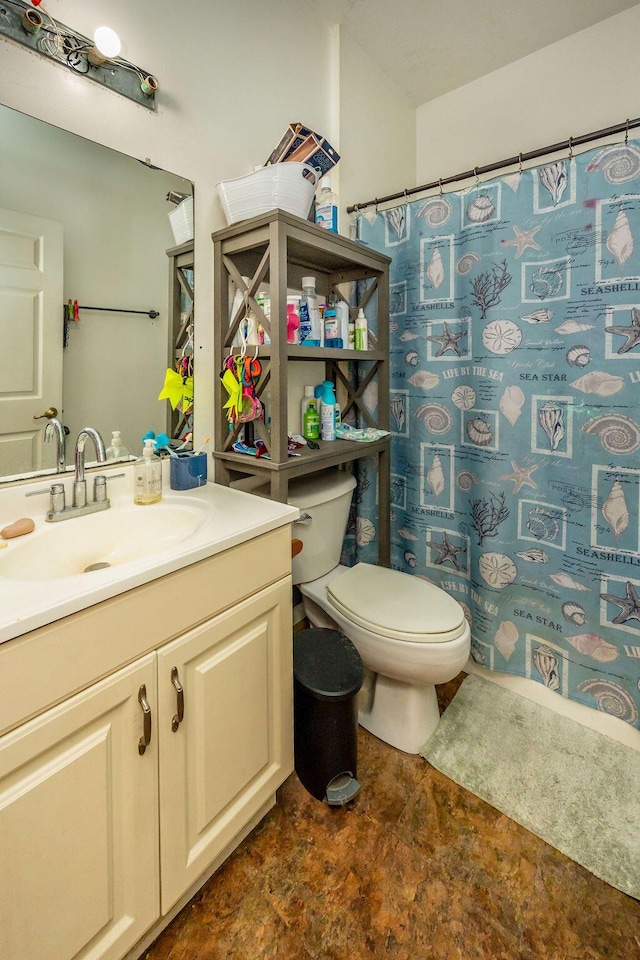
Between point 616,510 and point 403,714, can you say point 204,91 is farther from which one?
point 403,714

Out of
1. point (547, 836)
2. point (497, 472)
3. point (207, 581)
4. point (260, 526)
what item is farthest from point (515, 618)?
point (207, 581)

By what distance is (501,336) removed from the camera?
1.56m

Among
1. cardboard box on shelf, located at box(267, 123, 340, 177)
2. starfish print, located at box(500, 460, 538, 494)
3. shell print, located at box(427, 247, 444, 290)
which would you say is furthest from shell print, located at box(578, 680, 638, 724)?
cardboard box on shelf, located at box(267, 123, 340, 177)

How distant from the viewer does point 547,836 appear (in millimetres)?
1197

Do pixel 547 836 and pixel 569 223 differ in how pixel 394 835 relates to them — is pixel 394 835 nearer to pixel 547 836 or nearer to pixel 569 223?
pixel 547 836

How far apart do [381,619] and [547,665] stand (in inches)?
Answer: 27.1

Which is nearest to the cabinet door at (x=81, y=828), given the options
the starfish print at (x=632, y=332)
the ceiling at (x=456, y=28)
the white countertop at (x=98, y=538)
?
the white countertop at (x=98, y=538)

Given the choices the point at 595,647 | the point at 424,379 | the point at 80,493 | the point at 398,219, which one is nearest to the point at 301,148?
the point at 398,219

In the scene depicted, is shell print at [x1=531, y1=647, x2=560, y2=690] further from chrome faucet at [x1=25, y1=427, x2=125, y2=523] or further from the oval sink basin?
chrome faucet at [x1=25, y1=427, x2=125, y2=523]

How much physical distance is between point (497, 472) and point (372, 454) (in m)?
0.45

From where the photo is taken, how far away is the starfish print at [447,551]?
1.78 m

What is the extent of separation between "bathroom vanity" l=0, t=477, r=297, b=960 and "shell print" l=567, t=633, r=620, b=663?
1.01 m

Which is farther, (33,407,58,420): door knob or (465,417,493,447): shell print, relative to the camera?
(465,417,493,447): shell print

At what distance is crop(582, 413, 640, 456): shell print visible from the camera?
4.49 ft
